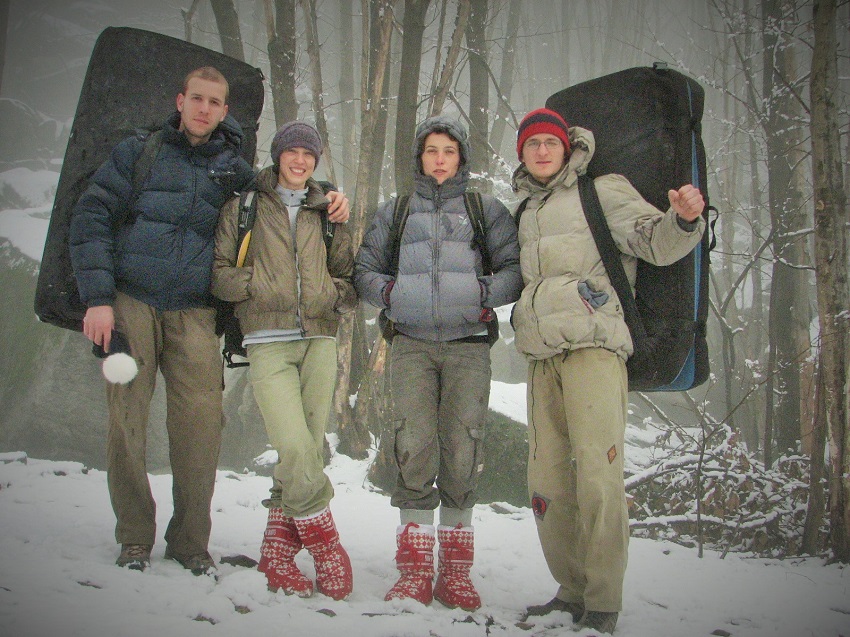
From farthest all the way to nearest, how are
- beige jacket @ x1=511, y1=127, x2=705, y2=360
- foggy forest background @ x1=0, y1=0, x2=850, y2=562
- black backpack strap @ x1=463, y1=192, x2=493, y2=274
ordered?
1. foggy forest background @ x1=0, y1=0, x2=850, y2=562
2. black backpack strap @ x1=463, y1=192, x2=493, y2=274
3. beige jacket @ x1=511, y1=127, x2=705, y2=360

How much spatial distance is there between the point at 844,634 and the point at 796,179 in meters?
7.20

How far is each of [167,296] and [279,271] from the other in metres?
0.65

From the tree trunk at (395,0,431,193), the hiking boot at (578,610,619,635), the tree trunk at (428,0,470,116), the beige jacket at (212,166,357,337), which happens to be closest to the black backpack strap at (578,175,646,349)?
the hiking boot at (578,610,619,635)

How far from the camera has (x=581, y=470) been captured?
9.26 feet

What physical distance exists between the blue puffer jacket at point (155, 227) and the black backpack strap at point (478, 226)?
57.2 inches

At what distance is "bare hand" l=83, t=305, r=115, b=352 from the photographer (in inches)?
118

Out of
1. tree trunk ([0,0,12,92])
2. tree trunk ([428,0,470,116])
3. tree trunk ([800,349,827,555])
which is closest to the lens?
tree trunk ([800,349,827,555])

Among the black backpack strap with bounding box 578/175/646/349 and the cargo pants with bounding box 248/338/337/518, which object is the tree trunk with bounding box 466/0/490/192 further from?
Result: the cargo pants with bounding box 248/338/337/518

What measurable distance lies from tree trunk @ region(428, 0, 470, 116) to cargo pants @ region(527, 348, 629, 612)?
14.5ft

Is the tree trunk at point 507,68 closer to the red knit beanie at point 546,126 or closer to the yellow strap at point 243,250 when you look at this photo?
the red knit beanie at point 546,126

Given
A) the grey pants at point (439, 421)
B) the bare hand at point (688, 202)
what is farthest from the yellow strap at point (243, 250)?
the bare hand at point (688, 202)

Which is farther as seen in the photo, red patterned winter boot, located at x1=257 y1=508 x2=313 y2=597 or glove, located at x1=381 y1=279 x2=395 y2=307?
glove, located at x1=381 y1=279 x2=395 y2=307

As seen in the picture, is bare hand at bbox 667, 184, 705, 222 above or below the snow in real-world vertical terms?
above

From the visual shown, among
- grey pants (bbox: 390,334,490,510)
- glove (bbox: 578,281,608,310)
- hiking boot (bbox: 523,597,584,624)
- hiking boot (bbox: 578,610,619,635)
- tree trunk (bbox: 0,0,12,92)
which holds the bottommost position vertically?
hiking boot (bbox: 523,597,584,624)
